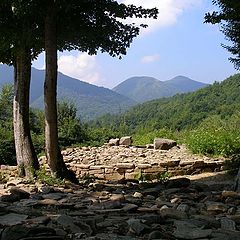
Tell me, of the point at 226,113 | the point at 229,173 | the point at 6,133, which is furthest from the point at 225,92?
the point at 229,173

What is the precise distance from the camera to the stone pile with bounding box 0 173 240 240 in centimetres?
401

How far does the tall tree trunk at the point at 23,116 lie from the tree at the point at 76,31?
0.62 meters

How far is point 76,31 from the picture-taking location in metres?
9.29

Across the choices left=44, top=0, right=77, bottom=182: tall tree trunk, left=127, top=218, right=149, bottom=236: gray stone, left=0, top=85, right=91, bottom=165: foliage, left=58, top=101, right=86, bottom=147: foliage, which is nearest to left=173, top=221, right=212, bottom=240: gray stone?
left=127, top=218, right=149, bottom=236: gray stone

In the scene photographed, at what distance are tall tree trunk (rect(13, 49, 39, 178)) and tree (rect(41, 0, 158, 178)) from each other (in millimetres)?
617

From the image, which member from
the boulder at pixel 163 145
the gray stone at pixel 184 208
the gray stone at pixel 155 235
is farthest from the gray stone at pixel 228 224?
the boulder at pixel 163 145

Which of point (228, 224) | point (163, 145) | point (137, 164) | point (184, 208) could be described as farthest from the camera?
point (163, 145)

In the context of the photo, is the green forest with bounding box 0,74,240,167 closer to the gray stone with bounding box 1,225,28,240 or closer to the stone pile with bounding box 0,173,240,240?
the stone pile with bounding box 0,173,240,240

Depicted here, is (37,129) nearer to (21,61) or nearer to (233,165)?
(233,165)

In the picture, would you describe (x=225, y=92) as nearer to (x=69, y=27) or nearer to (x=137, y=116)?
(x=137, y=116)

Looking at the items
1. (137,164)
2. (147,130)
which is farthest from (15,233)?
(147,130)

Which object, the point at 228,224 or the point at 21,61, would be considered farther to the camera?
the point at 21,61

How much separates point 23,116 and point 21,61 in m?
1.20

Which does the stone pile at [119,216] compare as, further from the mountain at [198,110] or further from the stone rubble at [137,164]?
the mountain at [198,110]
